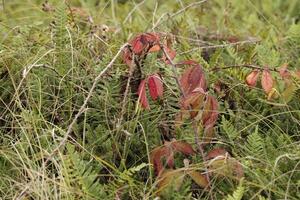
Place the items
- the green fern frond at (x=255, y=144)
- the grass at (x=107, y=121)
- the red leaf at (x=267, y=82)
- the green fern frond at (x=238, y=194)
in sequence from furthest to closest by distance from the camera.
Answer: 1. the red leaf at (x=267, y=82)
2. the green fern frond at (x=255, y=144)
3. the grass at (x=107, y=121)
4. the green fern frond at (x=238, y=194)

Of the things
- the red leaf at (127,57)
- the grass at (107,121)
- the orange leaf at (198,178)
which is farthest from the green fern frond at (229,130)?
the red leaf at (127,57)

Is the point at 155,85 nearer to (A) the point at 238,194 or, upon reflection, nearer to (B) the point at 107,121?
(B) the point at 107,121

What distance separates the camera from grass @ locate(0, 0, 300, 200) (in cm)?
197

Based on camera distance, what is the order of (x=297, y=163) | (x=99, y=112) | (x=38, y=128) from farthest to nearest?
1. (x=99, y=112)
2. (x=38, y=128)
3. (x=297, y=163)

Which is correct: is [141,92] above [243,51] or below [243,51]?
above

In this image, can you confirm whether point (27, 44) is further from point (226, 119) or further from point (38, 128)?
point (226, 119)

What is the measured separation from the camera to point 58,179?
2006mm

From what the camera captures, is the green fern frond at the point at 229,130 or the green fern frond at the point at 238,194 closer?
the green fern frond at the point at 238,194

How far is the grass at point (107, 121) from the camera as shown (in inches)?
77.5

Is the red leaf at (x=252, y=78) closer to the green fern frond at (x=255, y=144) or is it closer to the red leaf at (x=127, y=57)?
the green fern frond at (x=255, y=144)

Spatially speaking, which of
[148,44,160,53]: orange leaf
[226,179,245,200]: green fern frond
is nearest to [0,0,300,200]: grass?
[226,179,245,200]: green fern frond

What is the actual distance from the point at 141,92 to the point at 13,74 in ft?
1.88

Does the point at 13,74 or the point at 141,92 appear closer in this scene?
the point at 141,92

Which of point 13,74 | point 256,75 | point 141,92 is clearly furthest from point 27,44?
point 256,75
